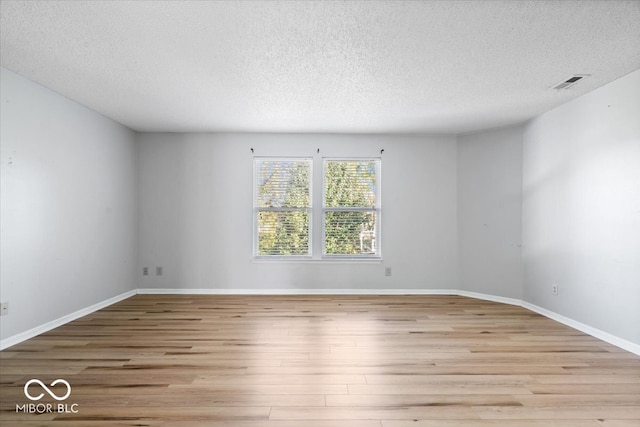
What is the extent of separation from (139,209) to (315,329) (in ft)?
11.3

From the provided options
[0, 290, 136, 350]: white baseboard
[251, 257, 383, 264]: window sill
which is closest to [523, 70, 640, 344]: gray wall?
[251, 257, 383, 264]: window sill

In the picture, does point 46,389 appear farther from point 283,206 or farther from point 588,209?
point 588,209

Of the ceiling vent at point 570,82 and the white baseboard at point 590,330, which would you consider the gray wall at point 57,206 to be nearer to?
the ceiling vent at point 570,82

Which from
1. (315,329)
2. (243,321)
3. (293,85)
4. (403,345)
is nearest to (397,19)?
(293,85)

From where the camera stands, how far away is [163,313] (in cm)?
427

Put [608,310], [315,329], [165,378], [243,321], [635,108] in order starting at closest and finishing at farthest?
1. [165,378]
2. [635,108]
3. [608,310]
4. [315,329]
5. [243,321]

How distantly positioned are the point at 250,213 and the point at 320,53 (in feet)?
10.1

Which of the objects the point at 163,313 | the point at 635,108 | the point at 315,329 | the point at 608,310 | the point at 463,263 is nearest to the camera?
the point at 635,108

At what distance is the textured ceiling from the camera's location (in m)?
2.20

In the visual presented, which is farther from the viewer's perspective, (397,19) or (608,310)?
(608,310)

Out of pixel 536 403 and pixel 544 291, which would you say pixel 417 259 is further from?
pixel 536 403

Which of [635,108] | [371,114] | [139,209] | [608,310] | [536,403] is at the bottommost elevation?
[536,403]

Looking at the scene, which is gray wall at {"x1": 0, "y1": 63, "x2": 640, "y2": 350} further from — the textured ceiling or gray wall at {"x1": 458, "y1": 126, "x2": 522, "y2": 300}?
the textured ceiling

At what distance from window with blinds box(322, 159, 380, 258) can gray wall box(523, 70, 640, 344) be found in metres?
2.05
